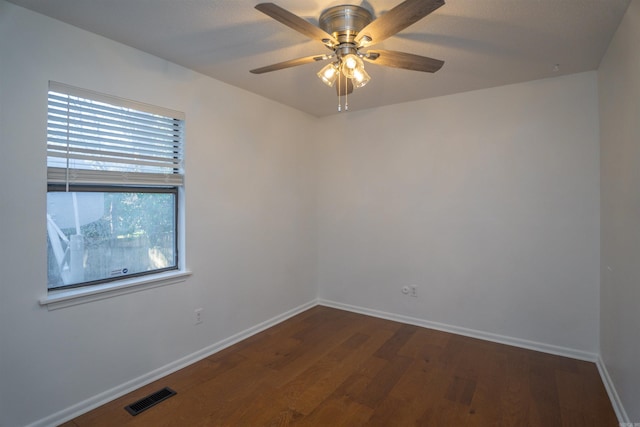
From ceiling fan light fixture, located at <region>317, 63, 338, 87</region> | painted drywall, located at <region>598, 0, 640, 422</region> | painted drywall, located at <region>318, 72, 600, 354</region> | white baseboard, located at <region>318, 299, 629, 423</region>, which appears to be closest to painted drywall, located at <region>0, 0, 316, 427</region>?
painted drywall, located at <region>318, 72, 600, 354</region>

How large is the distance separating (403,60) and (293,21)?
28.7 inches

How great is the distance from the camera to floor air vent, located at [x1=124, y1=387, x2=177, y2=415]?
2.24 meters

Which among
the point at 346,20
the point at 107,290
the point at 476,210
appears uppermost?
the point at 346,20

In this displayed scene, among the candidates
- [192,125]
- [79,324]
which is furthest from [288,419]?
[192,125]

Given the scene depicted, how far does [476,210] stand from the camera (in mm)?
3379

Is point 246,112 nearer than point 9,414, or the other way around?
point 9,414

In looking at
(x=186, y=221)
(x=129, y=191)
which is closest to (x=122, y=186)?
(x=129, y=191)

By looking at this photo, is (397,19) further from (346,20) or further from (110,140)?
(110,140)

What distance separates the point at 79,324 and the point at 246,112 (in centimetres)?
228

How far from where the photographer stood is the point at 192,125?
9.41 feet

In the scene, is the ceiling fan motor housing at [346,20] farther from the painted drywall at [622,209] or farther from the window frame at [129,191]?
the window frame at [129,191]

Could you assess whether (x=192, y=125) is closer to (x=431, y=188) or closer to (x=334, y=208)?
(x=334, y=208)

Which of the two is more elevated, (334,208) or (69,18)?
(69,18)

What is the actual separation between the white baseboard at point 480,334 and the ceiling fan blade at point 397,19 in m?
2.96
